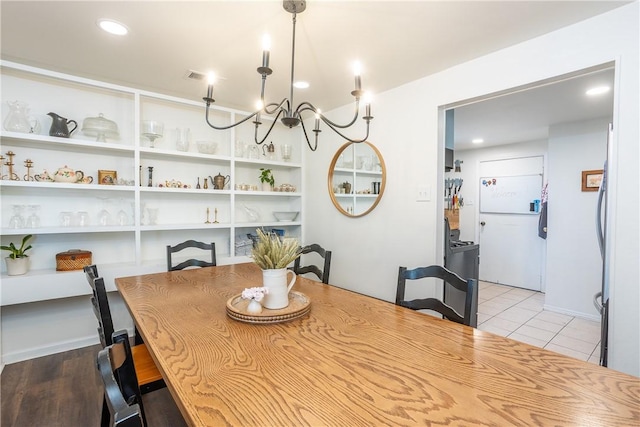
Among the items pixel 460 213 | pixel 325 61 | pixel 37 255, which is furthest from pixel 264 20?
pixel 460 213

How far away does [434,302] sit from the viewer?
1555 millimetres

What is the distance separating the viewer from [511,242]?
16.3 ft

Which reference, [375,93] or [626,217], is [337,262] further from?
[626,217]

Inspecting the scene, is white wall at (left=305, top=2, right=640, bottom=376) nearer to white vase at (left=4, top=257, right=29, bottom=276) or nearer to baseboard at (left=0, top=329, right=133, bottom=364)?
baseboard at (left=0, top=329, right=133, bottom=364)

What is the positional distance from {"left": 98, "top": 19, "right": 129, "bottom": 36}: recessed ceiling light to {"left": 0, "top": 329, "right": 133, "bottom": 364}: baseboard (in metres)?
2.55

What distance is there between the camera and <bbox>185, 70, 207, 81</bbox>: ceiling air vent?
2.56 metres

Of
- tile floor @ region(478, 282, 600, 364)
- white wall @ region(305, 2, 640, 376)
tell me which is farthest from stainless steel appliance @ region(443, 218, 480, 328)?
tile floor @ region(478, 282, 600, 364)

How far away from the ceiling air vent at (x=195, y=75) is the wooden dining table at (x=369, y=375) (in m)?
1.95

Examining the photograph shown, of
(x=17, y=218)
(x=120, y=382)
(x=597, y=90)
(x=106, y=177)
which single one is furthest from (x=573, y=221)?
(x=17, y=218)

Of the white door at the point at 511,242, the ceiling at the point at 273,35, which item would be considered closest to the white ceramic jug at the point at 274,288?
the ceiling at the point at 273,35

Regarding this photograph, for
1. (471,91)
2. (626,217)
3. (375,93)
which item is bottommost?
(626,217)

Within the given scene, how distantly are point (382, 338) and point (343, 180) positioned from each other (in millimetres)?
2316

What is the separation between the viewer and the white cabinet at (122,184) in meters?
2.50

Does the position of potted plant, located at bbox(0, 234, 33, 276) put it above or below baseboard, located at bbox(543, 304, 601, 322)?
above
